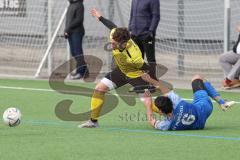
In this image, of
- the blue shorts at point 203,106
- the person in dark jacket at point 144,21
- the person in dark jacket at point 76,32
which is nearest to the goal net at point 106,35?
the person in dark jacket at point 76,32

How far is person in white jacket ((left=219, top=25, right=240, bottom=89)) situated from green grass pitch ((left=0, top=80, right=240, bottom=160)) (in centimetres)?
262

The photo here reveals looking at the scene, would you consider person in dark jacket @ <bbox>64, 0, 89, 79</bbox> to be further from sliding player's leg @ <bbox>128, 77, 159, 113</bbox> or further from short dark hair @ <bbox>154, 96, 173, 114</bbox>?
short dark hair @ <bbox>154, 96, 173, 114</bbox>

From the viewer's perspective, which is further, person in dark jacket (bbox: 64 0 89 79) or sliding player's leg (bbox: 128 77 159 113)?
person in dark jacket (bbox: 64 0 89 79)

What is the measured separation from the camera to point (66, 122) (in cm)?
1327

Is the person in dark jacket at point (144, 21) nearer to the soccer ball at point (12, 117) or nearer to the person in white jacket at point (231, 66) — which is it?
the person in white jacket at point (231, 66)

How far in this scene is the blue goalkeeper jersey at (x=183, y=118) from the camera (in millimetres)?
11797

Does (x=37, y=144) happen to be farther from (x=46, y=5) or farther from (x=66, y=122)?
(x=46, y=5)

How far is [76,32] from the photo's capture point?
2058 centimetres

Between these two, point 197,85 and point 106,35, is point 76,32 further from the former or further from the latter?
point 197,85

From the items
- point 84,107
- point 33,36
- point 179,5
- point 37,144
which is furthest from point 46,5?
point 37,144

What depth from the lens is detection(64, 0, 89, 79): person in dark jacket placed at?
20.4 meters

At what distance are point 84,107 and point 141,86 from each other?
110cm

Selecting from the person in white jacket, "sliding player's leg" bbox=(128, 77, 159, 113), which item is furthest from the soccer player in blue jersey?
the person in white jacket

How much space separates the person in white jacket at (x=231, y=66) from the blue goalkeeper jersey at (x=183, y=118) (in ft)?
19.3
